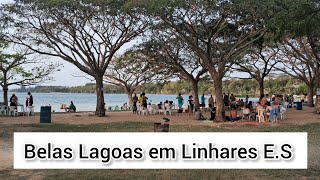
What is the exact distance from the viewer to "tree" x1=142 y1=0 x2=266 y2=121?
1775 centimetres

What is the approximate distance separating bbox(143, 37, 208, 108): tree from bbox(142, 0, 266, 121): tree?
5.45 metres

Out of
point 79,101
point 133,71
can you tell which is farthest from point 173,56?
point 79,101

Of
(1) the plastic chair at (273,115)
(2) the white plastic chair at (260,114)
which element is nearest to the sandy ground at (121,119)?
(1) the plastic chair at (273,115)

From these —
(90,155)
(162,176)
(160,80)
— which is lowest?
(162,176)

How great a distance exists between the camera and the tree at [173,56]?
28.0m

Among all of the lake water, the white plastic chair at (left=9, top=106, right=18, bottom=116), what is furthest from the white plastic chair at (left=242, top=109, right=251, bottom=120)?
the lake water

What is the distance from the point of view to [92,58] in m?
23.7

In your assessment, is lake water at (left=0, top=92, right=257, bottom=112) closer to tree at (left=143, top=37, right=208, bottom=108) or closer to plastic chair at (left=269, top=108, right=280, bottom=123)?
tree at (left=143, top=37, right=208, bottom=108)

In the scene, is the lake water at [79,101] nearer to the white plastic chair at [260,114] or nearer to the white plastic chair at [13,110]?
the white plastic chair at [13,110]

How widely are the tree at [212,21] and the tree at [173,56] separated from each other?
5445 millimetres

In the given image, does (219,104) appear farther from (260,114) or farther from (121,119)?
(121,119)

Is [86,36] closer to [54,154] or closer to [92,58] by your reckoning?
[92,58]

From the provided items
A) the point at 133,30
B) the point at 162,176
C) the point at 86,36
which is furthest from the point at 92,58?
the point at 162,176

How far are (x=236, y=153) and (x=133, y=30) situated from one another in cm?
1744
